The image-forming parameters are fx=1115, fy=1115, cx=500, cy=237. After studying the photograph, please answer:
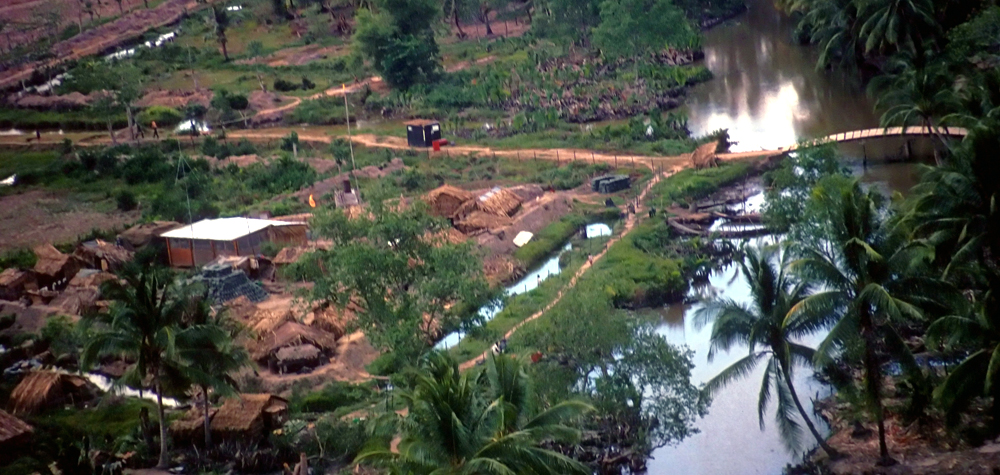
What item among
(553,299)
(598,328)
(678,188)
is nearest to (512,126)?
(678,188)

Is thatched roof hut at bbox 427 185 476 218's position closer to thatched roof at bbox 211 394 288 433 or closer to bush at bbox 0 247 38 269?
bush at bbox 0 247 38 269

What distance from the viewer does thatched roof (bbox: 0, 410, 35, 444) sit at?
80.1 ft

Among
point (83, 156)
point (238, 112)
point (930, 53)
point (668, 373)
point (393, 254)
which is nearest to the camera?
point (668, 373)

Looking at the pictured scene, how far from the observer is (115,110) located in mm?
65312

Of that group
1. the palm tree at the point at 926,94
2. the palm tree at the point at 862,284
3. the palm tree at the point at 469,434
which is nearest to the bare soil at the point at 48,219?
the palm tree at the point at 926,94

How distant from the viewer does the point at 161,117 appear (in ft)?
206

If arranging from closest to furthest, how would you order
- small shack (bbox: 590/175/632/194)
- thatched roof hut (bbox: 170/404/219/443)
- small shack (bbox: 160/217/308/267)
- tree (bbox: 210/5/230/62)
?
thatched roof hut (bbox: 170/404/219/443), small shack (bbox: 160/217/308/267), small shack (bbox: 590/175/632/194), tree (bbox: 210/5/230/62)

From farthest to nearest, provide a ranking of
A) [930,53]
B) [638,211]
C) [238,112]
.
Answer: [238,112], [930,53], [638,211]

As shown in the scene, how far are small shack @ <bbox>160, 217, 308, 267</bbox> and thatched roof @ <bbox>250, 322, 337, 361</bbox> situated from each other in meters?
8.35

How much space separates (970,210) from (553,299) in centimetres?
1238

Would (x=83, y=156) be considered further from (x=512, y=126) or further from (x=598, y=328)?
(x=598, y=328)

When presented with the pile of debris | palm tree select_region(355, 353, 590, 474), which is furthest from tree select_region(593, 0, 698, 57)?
palm tree select_region(355, 353, 590, 474)

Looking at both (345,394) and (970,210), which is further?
(345,394)

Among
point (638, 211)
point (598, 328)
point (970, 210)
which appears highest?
point (970, 210)
